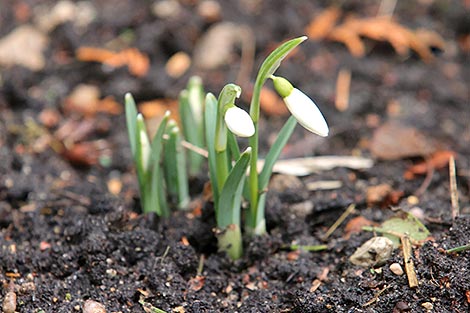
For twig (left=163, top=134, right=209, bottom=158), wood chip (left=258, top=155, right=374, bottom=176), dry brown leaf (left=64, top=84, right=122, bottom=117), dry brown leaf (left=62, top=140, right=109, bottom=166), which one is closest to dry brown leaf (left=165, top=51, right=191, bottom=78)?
dry brown leaf (left=64, top=84, right=122, bottom=117)

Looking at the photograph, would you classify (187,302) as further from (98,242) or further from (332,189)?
(332,189)

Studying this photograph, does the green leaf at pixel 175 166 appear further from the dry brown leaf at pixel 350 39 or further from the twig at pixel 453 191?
the dry brown leaf at pixel 350 39

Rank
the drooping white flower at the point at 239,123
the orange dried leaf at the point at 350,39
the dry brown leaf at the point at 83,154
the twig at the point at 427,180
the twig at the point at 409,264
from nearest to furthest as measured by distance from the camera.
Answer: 1. the drooping white flower at the point at 239,123
2. the twig at the point at 409,264
3. the twig at the point at 427,180
4. the dry brown leaf at the point at 83,154
5. the orange dried leaf at the point at 350,39

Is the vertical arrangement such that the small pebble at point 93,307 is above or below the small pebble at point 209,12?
below

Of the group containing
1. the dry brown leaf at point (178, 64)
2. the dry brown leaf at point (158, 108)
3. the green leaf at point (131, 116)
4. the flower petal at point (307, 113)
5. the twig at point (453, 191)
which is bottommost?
the dry brown leaf at point (158, 108)

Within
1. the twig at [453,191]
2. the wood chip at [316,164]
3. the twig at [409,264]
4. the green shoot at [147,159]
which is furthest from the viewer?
the wood chip at [316,164]

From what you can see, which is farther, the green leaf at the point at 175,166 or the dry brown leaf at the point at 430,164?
the dry brown leaf at the point at 430,164

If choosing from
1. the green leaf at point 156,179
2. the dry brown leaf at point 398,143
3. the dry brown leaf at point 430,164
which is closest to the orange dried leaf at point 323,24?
the dry brown leaf at point 398,143

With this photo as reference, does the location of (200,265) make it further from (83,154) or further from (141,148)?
(83,154)
